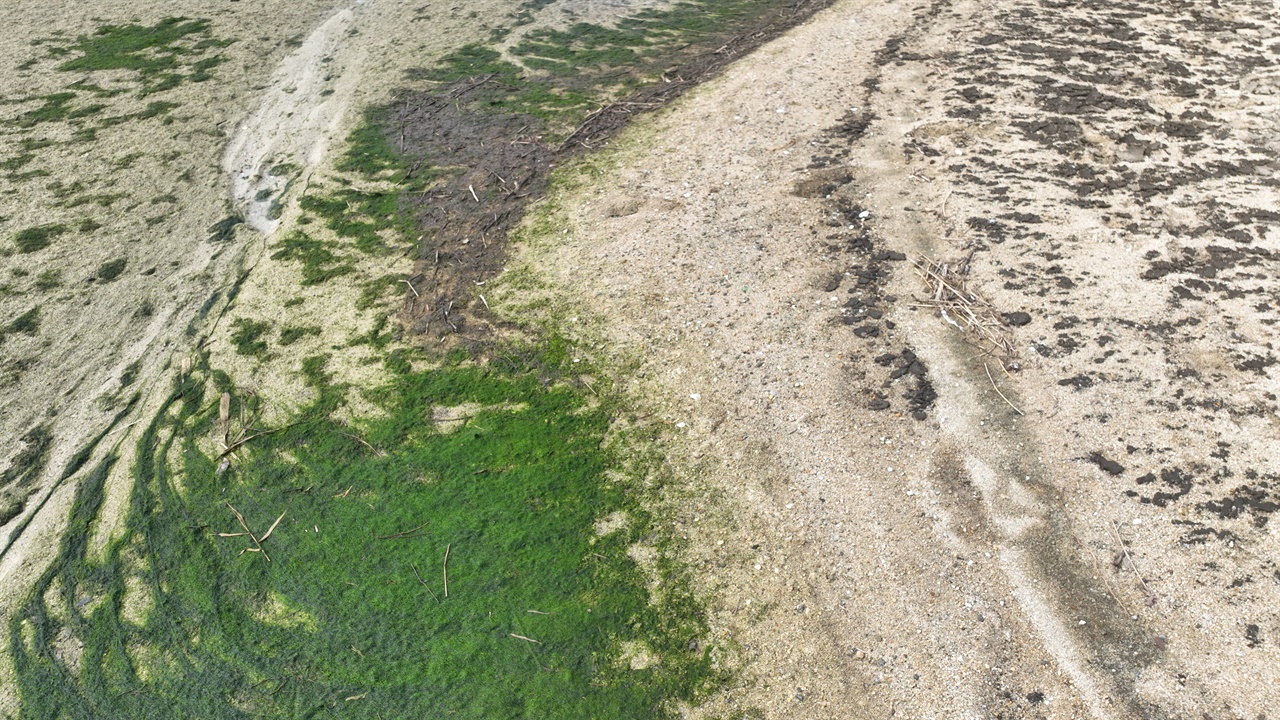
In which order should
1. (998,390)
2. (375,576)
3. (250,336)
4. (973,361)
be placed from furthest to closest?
(250,336), (973,361), (998,390), (375,576)

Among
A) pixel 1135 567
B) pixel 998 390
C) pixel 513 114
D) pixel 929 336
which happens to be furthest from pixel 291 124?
pixel 1135 567

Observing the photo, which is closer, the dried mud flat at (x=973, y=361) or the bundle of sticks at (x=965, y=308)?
the dried mud flat at (x=973, y=361)

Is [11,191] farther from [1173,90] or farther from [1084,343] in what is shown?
[1173,90]

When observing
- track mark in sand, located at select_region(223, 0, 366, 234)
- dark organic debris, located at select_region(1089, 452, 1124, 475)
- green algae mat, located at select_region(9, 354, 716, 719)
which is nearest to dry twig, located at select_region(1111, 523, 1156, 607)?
dark organic debris, located at select_region(1089, 452, 1124, 475)

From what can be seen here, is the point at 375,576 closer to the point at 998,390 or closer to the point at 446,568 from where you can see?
the point at 446,568

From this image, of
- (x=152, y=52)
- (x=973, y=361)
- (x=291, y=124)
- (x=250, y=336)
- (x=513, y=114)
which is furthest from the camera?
(x=152, y=52)

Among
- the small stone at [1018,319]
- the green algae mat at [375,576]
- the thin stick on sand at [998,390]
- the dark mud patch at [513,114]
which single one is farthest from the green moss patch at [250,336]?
Answer: the small stone at [1018,319]

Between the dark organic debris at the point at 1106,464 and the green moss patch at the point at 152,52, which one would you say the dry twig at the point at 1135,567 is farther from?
Result: the green moss patch at the point at 152,52

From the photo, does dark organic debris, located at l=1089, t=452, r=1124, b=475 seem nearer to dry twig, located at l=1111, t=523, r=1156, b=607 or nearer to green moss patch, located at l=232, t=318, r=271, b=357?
dry twig, located at l=1111, t=523, r=1156, b=607
